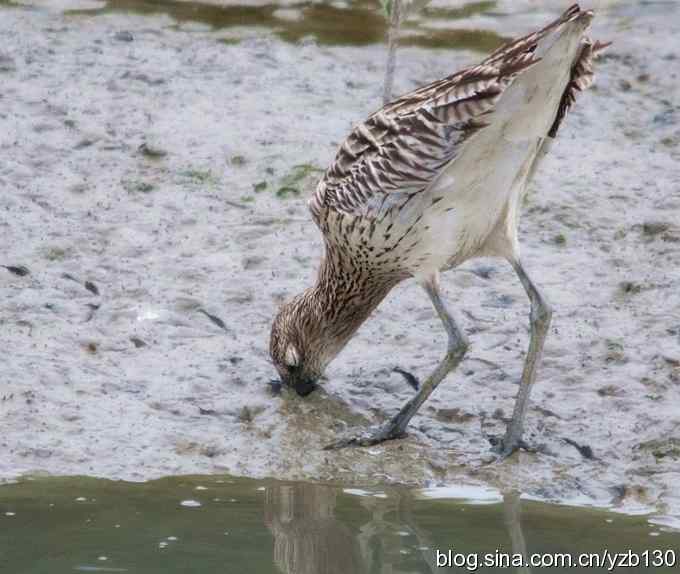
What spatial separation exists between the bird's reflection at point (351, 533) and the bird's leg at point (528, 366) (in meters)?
0.40

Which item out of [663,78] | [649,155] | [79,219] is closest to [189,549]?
[79,219]

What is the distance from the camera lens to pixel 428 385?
7.42 metres

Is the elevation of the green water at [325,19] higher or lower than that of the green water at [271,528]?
higher

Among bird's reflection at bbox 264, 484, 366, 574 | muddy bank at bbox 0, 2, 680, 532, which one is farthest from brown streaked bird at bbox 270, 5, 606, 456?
bird's reflection at bbox 264, 484, 366, 574

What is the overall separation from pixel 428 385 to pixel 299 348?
760 mm

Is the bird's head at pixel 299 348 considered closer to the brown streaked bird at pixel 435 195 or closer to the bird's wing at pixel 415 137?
the brown streaked bird at pixel 435 195

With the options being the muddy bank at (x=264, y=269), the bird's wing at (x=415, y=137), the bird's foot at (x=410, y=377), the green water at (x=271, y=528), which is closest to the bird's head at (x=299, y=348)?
the muddy bank at (x=264, y=269)

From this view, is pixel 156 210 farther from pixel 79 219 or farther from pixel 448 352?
pixel 448 352

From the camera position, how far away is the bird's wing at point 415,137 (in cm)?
662

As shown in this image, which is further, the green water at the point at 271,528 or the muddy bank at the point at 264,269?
the muddy bank at the point at 264,269

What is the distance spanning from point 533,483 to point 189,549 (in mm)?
1673

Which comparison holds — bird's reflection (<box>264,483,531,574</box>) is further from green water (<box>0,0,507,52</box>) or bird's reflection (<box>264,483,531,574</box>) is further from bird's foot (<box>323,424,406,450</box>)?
green water (<box>0,0,507,52</box>)

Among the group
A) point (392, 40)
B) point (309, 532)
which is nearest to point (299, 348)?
point (309, 532)

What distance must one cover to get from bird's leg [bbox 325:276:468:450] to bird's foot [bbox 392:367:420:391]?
38 cm
